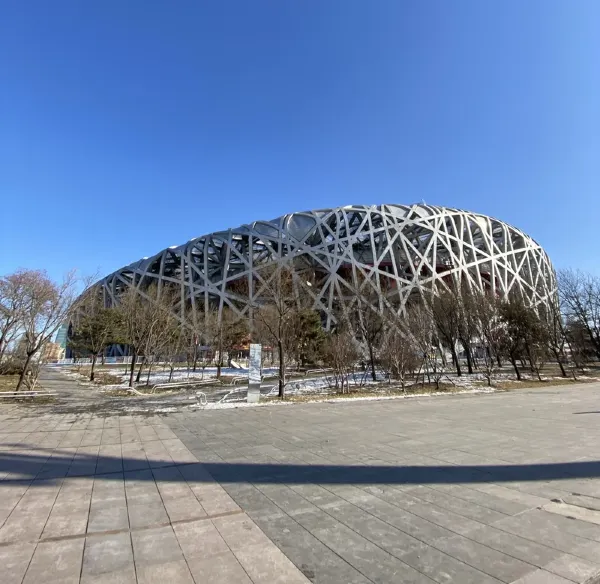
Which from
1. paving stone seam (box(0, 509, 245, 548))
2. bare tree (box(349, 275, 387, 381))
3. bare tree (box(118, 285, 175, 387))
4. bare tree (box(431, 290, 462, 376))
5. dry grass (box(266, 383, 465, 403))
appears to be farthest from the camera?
bare tree (box(431, 290, 462, 376))

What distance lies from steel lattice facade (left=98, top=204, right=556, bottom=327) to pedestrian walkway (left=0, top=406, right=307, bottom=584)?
4085cm

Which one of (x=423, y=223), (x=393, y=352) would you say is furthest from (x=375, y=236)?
(x=393, y=352)

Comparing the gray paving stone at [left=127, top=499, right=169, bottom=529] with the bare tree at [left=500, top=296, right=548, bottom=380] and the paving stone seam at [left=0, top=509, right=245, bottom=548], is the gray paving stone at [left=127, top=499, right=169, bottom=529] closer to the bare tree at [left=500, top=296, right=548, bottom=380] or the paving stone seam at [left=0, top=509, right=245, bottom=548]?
the paving stone seam at [left=0, top=509, right=245, bottom=548]

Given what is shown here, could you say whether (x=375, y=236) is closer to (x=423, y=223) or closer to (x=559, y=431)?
(x=423, y=223)

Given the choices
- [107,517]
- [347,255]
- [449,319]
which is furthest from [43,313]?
[347,255]

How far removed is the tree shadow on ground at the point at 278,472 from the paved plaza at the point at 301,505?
0.04 metres

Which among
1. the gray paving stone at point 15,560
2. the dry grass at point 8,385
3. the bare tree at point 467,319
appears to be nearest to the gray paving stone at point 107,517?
the gray paving stone at point 15,560

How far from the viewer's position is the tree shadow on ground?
16.6 feet

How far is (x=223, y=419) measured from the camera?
1033 centimetres

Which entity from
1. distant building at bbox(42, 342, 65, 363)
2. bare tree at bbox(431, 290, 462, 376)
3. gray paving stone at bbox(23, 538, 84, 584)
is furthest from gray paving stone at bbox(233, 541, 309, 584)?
bare tree at bbox(431, 290, 462, 376)

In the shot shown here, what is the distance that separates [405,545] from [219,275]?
56.1 metres

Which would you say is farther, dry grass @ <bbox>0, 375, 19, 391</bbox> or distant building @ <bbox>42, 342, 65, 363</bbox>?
distant building @ <bbox>42, 342, 65, 363</bbox>

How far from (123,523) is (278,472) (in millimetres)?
2294

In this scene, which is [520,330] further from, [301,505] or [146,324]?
[301,505]
